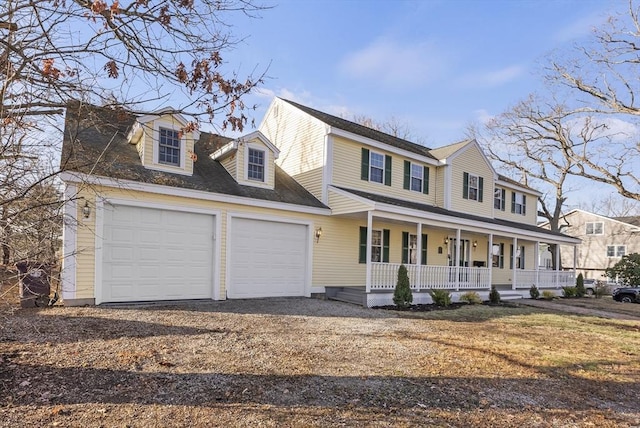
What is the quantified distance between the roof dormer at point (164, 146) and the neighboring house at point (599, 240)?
33.6 metres

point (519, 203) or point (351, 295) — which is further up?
point (519, 203)

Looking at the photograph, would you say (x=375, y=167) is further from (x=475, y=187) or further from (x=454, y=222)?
(x=475, y=187)

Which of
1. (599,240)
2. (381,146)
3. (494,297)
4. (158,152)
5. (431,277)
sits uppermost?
(381,146)

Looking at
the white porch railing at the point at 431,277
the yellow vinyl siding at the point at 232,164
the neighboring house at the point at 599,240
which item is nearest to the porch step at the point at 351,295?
the white porch railing at the point at 431,277

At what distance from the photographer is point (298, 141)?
48.7ft

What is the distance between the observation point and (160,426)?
3.43m

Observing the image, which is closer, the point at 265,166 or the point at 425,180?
the point at 265,166

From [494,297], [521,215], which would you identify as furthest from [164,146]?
[521,215]

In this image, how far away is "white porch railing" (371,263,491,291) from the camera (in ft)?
41.3

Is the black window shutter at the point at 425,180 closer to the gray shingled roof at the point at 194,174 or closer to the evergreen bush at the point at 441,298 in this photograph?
the evergreen bush at the point at 441,298

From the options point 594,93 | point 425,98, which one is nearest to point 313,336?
point 425,98

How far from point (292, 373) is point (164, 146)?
803 centimetres

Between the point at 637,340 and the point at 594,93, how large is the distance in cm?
1443

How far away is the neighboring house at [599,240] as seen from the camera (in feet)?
109
